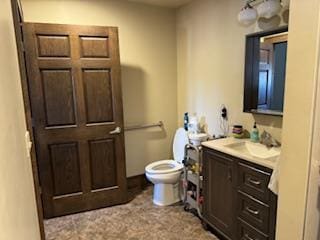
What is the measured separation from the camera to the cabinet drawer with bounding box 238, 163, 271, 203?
1674 mm

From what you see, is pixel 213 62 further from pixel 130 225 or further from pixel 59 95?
pixel 130 225

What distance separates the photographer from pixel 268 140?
2.12 m

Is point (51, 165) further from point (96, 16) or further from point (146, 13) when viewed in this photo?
point (146, 13)

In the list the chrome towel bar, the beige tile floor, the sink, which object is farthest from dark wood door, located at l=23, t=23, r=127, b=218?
the sink

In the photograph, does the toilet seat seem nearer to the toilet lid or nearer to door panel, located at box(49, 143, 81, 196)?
the toilet lid

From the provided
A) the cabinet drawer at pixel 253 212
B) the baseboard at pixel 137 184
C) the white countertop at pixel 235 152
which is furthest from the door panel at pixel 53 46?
the cabinet drawer at pixel 253 212

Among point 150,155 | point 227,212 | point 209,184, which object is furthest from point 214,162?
point 150,155

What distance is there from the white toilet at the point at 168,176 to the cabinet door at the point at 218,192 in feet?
1.73

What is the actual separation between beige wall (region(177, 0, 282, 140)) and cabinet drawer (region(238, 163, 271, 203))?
528 millimetres

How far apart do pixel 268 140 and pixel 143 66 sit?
1.83m

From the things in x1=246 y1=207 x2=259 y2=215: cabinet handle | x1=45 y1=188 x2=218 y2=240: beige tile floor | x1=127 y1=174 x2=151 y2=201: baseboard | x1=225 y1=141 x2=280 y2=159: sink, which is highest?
x1=225 y1=141 x2=280 y2=159: sink

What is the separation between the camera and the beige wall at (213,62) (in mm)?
2377

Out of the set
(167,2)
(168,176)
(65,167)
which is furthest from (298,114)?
(167,2)

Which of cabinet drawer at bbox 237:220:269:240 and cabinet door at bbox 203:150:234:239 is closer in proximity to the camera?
cabinet drawer at bbox 237:220:269:240
